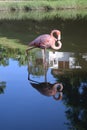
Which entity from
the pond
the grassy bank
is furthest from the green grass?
the grassy bank

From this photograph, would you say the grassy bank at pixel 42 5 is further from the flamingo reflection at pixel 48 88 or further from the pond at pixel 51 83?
the flamingo reflection at pixel 48 88

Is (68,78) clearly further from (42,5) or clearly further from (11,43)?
(42,5)

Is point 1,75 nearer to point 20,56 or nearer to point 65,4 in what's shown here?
point 20,56

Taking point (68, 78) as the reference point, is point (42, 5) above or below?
above

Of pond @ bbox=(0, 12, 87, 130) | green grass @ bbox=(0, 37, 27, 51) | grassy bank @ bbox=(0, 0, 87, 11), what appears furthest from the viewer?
grassy bank @ bbox=(0, 0, 87, 11)

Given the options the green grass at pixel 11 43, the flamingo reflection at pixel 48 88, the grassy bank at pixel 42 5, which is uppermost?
the grassy bank at pixel 42 5

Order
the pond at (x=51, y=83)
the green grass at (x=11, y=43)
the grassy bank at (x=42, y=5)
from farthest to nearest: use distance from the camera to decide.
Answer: the grassy bank at (x=42, y=5)
the green grass at (x=11, y=43)
the pond at (x=51, y=83)

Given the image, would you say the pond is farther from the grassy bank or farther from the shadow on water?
the grassy bank

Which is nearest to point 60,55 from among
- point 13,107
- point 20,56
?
point 20,56

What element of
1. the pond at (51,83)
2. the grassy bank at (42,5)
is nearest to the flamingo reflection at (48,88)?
the pond at (51,83)

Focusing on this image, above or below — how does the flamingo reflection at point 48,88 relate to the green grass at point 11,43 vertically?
below

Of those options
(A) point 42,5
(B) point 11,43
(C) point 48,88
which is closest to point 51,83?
(C) point 48,88

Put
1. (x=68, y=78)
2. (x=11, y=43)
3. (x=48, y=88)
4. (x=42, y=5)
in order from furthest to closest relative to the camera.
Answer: (x=42, y=5) < (x=11, y=43) < (x=68, y=78) < (x=48, y=88)

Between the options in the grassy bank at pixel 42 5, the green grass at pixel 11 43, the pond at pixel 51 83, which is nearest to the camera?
the pond at pixel 51 83
